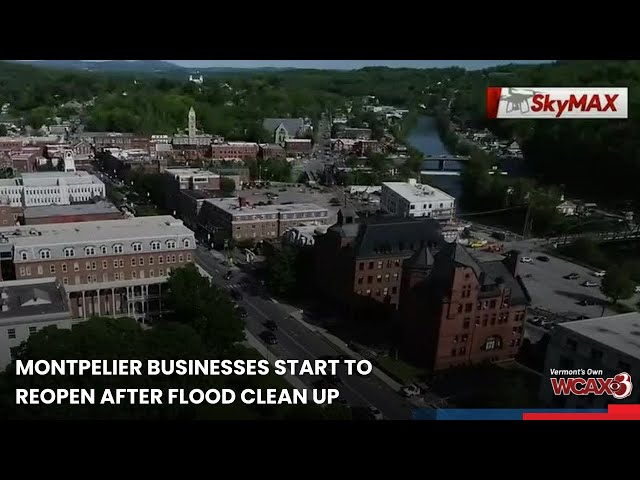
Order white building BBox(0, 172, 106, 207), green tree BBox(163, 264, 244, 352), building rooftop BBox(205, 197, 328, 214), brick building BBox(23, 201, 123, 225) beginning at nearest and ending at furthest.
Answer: green tree BBox(163, 264, 244, 352) → brick building BBox(23, 201, 123, 225) → building rooftop BBox(205, 197, 328, 214) → white building BBox(0, 172, 106, 207)

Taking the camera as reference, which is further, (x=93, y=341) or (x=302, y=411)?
(x=93, y=341)

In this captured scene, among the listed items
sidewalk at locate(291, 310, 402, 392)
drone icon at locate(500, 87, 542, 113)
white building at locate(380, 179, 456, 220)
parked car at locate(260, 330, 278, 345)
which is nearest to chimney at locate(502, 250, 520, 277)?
sidewalk at locate(291, 310, 402, 392)

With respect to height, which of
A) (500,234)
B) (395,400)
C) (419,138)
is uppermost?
(419,138)

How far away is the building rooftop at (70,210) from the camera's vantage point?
8367mm

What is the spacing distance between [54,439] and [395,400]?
267 centimetres

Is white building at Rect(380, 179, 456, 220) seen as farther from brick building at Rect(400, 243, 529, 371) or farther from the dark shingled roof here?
brick building at Rect(400, 243, 529, 371)

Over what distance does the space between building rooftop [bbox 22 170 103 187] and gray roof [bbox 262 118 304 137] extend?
23.5 feet

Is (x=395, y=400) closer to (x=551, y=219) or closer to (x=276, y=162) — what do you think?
(x=551, y=219)

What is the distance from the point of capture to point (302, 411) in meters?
3.42

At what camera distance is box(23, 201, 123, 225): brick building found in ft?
26.9

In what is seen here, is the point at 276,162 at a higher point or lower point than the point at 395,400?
higher

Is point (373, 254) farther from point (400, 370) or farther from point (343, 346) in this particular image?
point (400, 370)

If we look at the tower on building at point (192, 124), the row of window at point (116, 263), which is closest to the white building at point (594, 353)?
the row of window at point (116, 263)

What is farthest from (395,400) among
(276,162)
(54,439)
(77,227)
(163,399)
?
(276,162)
